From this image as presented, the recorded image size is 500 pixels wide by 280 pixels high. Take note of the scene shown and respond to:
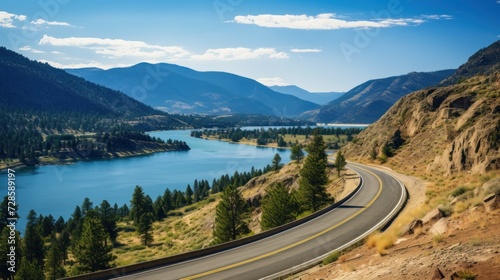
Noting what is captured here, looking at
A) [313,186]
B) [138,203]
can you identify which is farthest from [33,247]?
[313,186]

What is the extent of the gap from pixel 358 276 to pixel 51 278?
182 feet

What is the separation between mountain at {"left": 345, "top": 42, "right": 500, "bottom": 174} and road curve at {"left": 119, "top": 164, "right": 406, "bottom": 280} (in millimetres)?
13177

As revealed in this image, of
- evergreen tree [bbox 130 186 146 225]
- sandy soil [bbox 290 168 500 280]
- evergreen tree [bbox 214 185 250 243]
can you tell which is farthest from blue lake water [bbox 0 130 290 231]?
sandy soil [bbox 290 168 500 280]

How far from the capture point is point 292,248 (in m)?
25.8

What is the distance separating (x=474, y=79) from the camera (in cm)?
8025

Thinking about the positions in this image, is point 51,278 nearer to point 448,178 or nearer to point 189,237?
point 189,237

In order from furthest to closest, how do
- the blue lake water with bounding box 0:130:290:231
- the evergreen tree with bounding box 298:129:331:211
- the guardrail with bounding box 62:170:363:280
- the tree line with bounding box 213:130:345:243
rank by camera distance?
the blue lake water with bounding box 0:130:290:231
the evergreen tree with bounding box 298:129:331:211
the tree line with bounding box 213:130:345:243
the guardrail with bounding box 62:170:363:280

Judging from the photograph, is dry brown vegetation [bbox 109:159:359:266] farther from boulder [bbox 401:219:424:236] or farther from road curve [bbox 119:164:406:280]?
boulder [bbox 401:219:424:236]

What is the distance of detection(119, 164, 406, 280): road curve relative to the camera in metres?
21.8

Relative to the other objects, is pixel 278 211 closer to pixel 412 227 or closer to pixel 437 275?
pixel 412 227

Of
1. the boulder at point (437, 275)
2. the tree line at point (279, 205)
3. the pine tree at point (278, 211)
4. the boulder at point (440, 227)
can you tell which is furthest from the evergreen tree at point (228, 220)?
the boulder at point (437, 275)

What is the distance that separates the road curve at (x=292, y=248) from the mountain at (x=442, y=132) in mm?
13177

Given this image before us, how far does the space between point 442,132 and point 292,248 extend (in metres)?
53.4

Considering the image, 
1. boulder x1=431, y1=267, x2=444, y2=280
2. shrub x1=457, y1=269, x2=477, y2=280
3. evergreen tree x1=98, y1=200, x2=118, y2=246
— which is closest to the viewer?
shrub x1=457, y1=269, x2=477, y2=280
